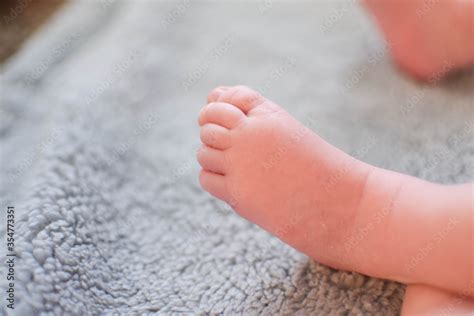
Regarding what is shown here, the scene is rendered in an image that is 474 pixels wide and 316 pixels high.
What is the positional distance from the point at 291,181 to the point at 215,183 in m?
0.09

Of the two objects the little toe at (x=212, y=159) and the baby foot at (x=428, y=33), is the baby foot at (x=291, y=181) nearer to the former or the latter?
the little toe at (x=212, y=159)

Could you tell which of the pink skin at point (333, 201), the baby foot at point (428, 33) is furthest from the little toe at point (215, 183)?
the baby foot at point (428, 33)

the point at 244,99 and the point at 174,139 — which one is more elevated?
the point at 244,99

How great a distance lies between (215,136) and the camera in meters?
0.65

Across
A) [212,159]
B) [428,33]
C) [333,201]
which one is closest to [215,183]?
[212,159]

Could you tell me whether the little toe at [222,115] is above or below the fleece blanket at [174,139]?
above

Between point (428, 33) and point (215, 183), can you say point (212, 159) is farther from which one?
point (428, 33)

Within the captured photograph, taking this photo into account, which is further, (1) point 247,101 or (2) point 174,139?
(2) point 174,139

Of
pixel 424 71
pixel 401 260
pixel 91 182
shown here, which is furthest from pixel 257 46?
pixel 401 260

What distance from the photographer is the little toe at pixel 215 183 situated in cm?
65

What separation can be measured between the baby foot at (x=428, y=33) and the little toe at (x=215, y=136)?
1.13 ft

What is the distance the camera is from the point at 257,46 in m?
0.96

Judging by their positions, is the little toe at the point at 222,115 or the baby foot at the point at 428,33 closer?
the little toe at the point at 222,115

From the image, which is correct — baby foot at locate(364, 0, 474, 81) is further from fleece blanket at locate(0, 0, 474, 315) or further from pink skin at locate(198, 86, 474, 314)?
pink skin at locate(198, 86, 474, 314)
